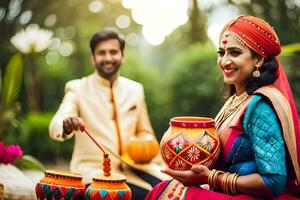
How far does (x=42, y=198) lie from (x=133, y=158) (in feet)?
5.42

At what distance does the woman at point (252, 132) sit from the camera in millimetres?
3129

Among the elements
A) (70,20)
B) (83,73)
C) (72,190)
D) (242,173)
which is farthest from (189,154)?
(70,20)

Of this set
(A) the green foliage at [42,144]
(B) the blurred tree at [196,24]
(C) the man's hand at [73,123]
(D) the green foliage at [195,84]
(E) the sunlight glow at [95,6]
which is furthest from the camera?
(E) the sunlight glow at [95,6]

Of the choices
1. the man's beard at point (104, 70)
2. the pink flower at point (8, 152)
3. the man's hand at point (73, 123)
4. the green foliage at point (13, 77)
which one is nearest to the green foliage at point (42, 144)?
the green foliage at point (13, 77)

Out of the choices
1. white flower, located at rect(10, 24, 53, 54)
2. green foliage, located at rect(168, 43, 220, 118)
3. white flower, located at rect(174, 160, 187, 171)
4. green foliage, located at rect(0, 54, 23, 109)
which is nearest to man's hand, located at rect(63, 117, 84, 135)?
white flower, located at rect(174, 160, 187, 171)

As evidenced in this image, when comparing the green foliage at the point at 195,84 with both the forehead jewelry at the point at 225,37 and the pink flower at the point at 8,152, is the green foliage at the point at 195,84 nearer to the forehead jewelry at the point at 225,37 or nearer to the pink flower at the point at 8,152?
the pink flower at the point at 8,152

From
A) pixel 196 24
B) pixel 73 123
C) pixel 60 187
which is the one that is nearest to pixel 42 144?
pixel 196 24

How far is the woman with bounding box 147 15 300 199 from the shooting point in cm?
313

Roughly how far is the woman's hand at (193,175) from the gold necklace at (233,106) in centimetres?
45

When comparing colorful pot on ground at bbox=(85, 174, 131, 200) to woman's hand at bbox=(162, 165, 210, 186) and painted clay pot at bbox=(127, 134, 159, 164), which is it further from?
painted clay pot at bbox=(127, 134, 159, 164)

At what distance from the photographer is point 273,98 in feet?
10.7

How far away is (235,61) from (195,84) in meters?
Result: 8.58

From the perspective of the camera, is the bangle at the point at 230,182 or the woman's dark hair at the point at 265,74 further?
the woman's dark hair at the point at 265,74

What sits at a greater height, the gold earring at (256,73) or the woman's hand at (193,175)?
the gold earring at (256,73)
